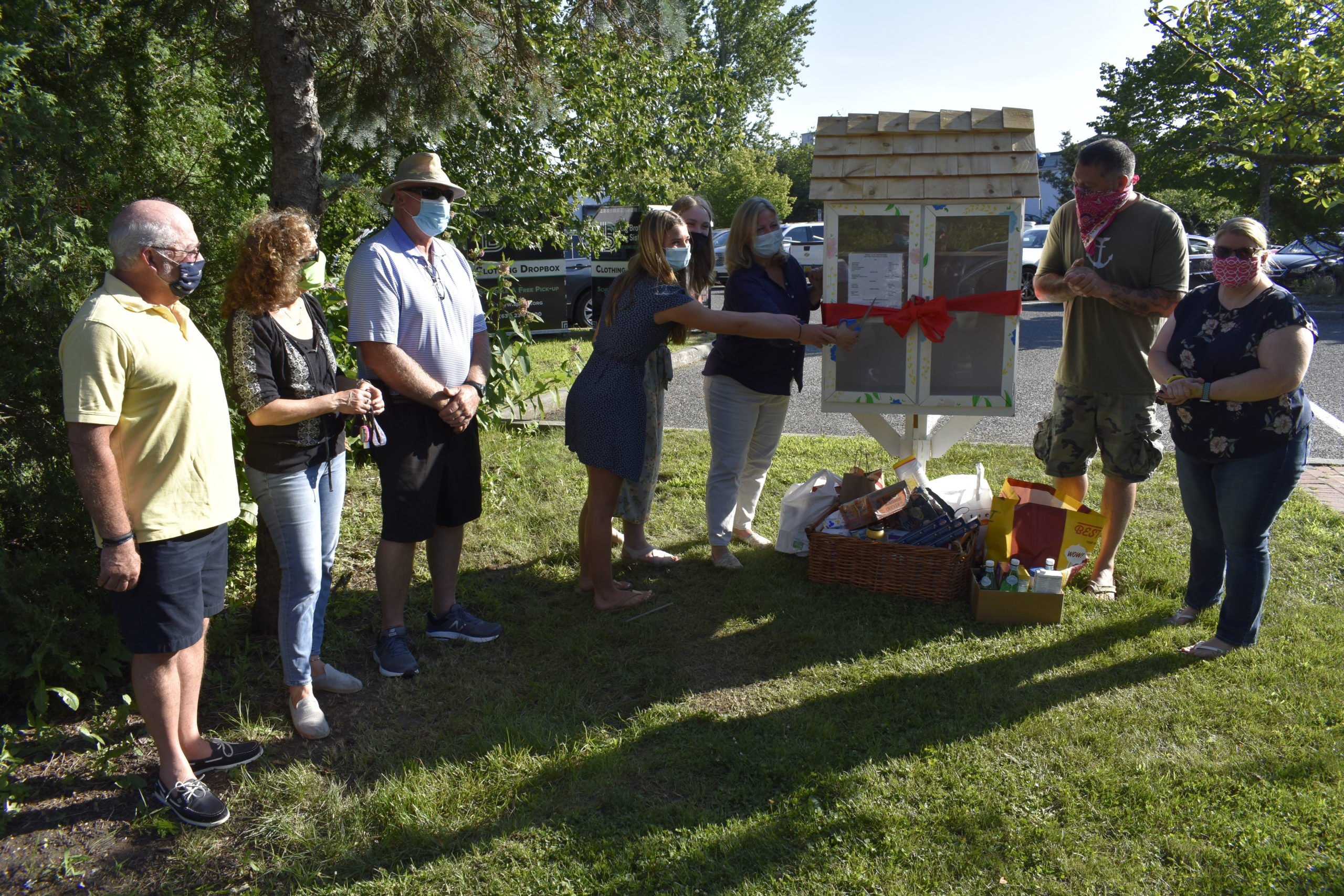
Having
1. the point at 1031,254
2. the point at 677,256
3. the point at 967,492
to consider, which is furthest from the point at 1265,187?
the point at 677,256

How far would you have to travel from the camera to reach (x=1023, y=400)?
9438 millimetres

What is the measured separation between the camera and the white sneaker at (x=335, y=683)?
3.46m

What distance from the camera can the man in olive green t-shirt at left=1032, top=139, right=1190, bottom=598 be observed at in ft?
13.0

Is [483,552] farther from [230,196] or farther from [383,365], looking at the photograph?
[230,196]

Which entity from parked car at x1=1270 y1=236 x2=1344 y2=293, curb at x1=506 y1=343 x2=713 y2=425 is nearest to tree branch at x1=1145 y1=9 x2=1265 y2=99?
curb at x1=506 y1=343 x2=713 y2=425

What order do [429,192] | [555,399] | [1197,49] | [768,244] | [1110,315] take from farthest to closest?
[555,399]
[1197,49]
[768,244]
[1110,315]
[429,192]

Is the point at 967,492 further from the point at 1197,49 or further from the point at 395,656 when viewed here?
the point at 395,656

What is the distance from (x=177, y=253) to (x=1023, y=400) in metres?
8.60

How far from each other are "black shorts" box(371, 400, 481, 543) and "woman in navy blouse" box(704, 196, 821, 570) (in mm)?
1383

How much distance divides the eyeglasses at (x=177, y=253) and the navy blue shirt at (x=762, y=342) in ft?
7.92

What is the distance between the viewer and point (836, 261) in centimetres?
430

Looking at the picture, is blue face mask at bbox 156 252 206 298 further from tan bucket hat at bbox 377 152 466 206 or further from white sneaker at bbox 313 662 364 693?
white sneaker at bbox 313 662 364 693

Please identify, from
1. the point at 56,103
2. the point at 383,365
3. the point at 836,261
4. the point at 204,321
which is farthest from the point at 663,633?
the point at 56,103

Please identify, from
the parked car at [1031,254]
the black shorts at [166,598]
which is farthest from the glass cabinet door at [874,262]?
the parked car at [1031,254]
